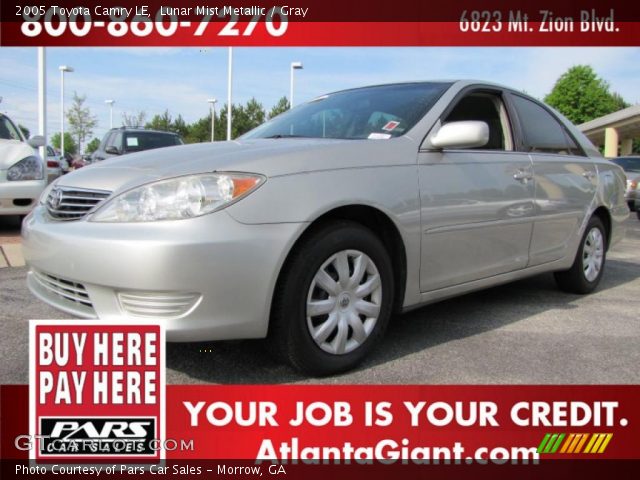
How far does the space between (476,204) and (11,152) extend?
538cm

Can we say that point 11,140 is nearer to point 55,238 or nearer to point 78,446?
point 55,238

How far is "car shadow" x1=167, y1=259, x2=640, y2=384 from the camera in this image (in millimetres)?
2678

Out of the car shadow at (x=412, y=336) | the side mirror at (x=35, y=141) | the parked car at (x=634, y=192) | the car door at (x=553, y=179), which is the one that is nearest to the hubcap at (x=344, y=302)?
the car shadow at (x=412, y=336)

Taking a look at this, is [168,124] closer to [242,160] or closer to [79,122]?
[79,122]

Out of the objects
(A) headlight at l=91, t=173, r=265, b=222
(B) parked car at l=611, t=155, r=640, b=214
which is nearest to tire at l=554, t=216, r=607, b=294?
(A) headlight at l=91, t=173, r=265, b=222

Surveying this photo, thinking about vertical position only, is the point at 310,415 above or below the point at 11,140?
below

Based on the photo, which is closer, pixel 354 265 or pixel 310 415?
pixel 310 415

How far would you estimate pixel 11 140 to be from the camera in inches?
270

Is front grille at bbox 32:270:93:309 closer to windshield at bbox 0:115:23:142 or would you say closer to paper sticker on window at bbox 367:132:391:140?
paper sticker on window at bbox 367:132:391:140

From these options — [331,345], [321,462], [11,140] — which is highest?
[11,140]

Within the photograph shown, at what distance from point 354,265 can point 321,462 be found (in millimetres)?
939

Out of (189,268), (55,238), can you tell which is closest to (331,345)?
(189,268)

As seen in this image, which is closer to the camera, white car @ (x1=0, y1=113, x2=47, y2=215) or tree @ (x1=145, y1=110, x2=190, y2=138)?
white car @ (x1=0, y1=113, x2=47, y2=215)

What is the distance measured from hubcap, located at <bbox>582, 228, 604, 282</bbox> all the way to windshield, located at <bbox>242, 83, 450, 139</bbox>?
1.92 m
